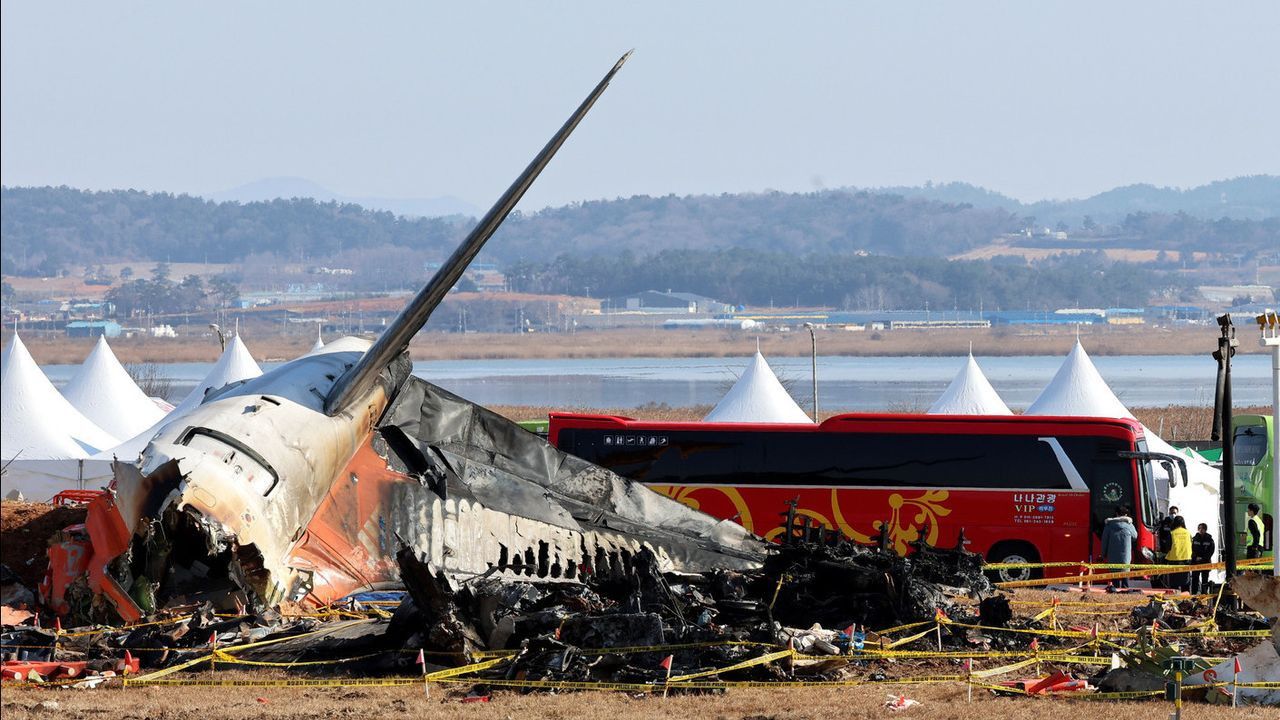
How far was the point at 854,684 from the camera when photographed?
1473 cm

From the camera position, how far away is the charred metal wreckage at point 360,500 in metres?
16.0

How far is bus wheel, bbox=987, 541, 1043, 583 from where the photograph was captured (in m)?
27.4

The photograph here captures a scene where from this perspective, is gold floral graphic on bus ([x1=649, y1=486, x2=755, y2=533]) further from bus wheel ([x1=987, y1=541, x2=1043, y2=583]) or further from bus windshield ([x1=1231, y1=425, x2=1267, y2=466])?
bus windshield ([x1=1231, y1=425, x2=1267, y2=466])

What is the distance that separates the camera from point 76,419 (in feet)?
144

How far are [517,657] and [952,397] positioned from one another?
126 feet

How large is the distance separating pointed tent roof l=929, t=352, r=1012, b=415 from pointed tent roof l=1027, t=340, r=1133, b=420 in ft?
6.02

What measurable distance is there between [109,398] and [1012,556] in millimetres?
34621

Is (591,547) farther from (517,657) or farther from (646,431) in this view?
(646,431)

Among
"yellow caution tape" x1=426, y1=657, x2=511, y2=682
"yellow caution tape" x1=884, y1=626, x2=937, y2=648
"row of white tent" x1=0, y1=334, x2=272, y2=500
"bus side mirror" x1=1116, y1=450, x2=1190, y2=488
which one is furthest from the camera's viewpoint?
"row of white tent" x1=0, y1=334, x2=272, y2=500

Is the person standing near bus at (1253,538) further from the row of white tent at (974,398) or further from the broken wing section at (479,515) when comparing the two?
the row of white tent at (974,398)

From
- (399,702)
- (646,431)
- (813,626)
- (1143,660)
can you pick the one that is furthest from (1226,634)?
(646,431)

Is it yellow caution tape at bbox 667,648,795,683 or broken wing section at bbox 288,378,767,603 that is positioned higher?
broken wing section at bbox 288,378,767,603

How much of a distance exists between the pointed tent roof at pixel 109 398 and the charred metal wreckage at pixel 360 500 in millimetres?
31597

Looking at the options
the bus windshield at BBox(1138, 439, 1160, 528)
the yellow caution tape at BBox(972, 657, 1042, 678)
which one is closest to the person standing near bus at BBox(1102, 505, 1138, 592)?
the bus windshield at BBox(1138, 439, 1160, 528)
